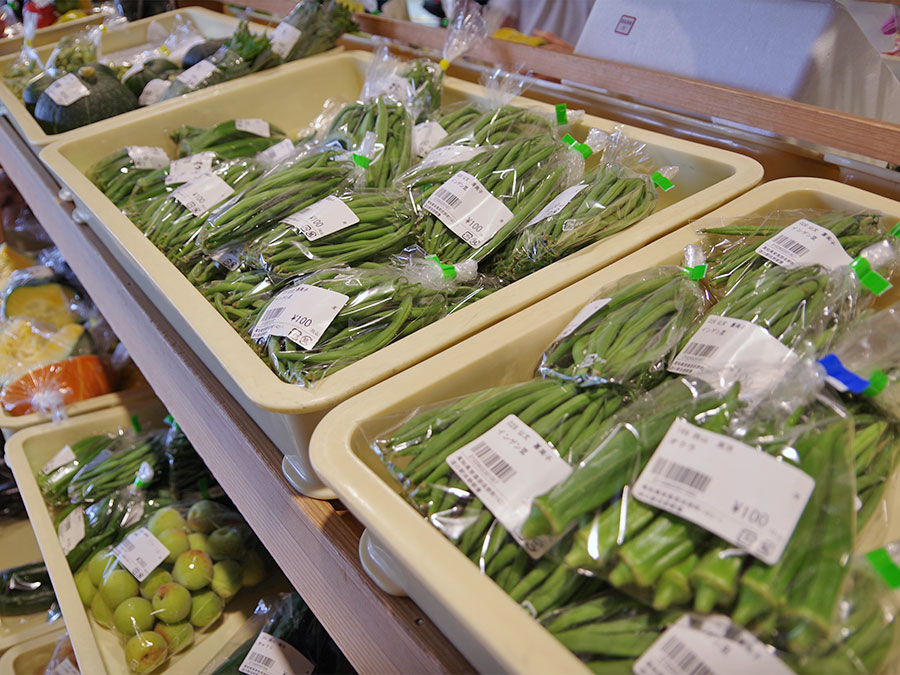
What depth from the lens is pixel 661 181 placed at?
117cm

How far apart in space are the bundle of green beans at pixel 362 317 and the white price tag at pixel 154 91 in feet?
4.14

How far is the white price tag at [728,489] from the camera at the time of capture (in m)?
0.54

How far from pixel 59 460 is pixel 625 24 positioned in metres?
1.72

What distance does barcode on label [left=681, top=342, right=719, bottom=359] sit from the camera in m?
0.77

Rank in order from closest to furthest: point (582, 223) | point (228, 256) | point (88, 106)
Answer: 1. point (582, 223)
2. point (228, 256)
3. point (88, 106)

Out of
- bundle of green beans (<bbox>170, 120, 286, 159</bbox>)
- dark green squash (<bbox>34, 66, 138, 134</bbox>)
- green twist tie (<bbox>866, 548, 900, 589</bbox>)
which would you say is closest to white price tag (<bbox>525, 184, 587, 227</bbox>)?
green twist tie (<bbox>866, 548, 900, 589</bbox>)

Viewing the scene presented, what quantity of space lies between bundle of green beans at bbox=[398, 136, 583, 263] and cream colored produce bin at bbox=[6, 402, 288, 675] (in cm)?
87

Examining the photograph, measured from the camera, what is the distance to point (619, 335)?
0.80 meters

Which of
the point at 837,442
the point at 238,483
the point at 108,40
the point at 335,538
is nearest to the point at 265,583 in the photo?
the point at 238,483

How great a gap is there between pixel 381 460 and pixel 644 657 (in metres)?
0.32

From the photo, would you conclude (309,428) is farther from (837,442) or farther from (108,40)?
(108,40)

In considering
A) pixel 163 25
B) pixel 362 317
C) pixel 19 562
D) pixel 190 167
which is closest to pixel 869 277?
pixel 362 317

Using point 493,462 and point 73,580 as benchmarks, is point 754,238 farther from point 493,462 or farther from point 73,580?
point 73,580

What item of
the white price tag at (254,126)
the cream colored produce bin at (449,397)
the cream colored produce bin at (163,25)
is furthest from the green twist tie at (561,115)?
the cream colored produce bin at (163,25)
